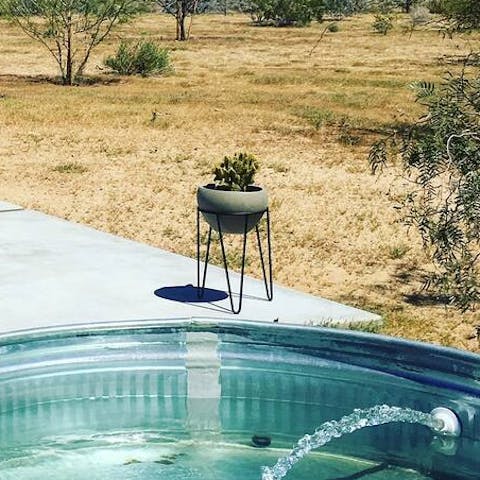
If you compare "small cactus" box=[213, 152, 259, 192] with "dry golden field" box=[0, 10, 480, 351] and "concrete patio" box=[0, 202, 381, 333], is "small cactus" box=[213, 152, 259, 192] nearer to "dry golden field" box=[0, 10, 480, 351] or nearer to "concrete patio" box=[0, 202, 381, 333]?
"concrete patio" box=[0, 202, 381, 333]

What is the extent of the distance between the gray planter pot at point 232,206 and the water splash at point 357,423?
5.95ft

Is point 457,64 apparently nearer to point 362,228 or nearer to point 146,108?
point 146,108

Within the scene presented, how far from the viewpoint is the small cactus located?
702 cm

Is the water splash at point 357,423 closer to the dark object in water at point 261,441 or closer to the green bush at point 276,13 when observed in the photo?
the dark object in water at point 261,441

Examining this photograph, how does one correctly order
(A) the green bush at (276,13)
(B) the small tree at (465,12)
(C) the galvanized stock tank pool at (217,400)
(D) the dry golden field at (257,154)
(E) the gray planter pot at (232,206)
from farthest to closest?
(A) the green bush at (276,13), (B) the small tree at (465,12), (D) the dry golden field at (257,154), (E) the gray planter pot at (232,206), (C) the galvanized stock tank pool at (217,400)

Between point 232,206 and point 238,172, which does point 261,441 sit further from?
point 238,172

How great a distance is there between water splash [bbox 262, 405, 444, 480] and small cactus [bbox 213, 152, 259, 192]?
2078mm

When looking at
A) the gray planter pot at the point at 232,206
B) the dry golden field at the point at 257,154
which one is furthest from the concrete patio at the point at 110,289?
the dry golden field at the point at 257,154

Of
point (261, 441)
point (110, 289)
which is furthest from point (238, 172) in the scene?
point (261, 441)

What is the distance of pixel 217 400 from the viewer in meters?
5.64

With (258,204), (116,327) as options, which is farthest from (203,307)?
(116,327)

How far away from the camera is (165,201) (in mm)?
11828

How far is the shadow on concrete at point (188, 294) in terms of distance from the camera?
23.5 feet

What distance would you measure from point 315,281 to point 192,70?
868 inches
